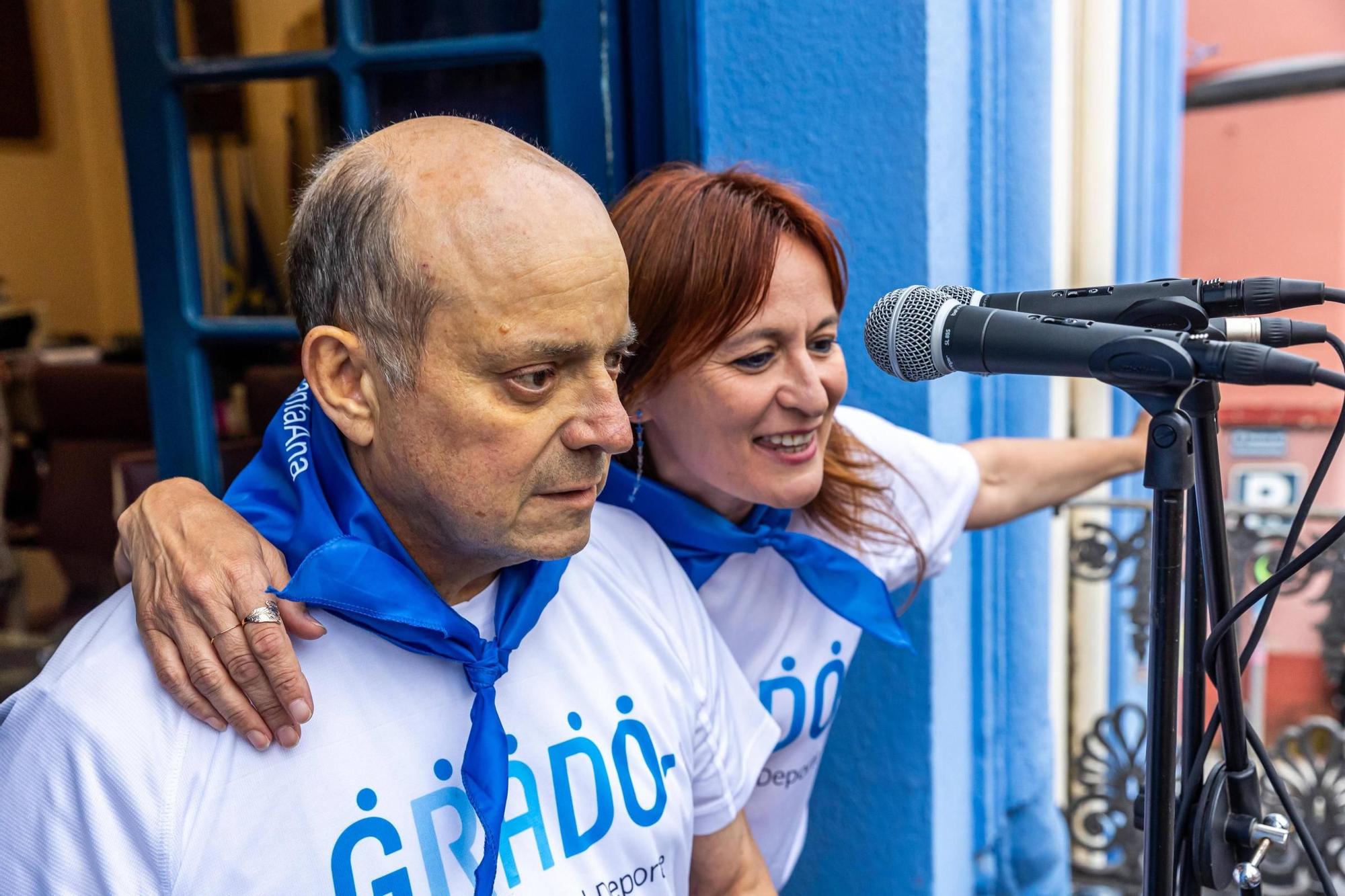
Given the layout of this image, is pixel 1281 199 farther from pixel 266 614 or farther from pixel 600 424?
pixel 266 614

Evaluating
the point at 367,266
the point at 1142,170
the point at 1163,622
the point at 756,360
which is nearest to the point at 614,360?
the point at 367,266

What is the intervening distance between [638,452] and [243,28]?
109cm

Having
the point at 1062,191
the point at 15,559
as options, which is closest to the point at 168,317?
the point at 1062,191

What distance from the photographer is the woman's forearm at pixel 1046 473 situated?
204cm

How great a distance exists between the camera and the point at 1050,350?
3.55 feet

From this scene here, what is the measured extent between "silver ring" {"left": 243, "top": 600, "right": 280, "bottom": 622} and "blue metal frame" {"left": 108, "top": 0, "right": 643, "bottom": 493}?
1085 millimetres

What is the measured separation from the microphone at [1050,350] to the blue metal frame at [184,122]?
0.89 metres

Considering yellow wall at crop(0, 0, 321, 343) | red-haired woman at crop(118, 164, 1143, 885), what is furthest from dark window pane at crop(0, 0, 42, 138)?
red-haired woman at crop(118, 164, 1143, 885)

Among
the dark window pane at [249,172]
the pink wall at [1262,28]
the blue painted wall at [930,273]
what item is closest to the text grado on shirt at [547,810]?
the blue painted wall at [930,273]

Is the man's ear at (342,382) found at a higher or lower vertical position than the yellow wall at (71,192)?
lower

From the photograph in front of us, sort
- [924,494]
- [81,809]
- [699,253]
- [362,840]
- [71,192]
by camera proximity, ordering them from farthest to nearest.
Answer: [71,192] < [924,494] < [699,253] < [362,840] < [81,809]

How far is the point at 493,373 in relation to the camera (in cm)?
118

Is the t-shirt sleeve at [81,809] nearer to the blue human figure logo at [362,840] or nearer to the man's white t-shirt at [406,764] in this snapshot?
the man's white t-shirt at [406,764]

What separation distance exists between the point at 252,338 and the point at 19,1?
5886mm
